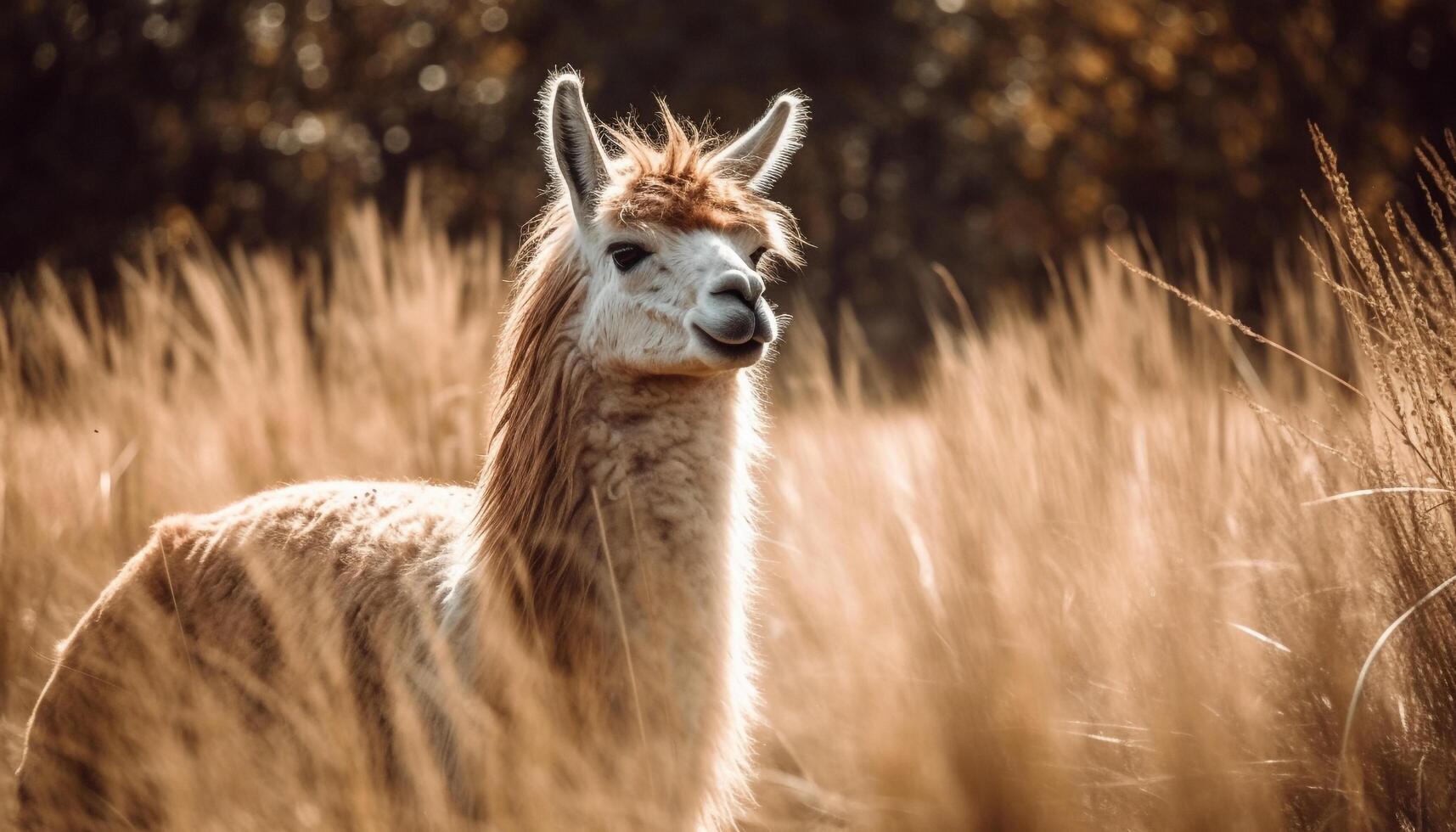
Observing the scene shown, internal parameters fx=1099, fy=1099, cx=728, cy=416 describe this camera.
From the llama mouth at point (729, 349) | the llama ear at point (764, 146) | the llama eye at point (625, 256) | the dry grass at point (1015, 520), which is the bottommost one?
the dry grass at point (1015, 520)

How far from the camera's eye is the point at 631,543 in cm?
205

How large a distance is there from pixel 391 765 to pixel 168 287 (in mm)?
2831

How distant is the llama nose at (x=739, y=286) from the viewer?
207 centimetres

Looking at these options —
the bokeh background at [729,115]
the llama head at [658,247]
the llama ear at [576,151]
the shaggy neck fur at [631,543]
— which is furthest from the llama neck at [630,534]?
the bokeh background at [729,115]

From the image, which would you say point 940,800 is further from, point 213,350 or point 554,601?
point 213,350

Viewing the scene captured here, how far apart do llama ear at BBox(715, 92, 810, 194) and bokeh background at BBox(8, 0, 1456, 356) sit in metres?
7.27

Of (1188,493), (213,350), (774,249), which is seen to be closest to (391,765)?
(774,249)

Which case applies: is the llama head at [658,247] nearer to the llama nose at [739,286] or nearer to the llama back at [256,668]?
the llama nose at [739,286]

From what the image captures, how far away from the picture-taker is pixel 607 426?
2.13 meters

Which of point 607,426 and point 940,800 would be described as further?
point 607,426

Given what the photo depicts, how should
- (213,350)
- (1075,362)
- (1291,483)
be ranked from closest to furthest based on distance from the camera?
(1291,483), (1075,362), (213,350)

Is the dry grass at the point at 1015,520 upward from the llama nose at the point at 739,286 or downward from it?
downward

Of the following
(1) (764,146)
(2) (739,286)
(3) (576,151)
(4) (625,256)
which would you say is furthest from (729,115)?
(2) (739,286)

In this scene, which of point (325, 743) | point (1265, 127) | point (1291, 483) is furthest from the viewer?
point (1265, 127)
